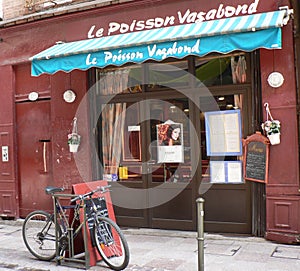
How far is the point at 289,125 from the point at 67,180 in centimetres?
444

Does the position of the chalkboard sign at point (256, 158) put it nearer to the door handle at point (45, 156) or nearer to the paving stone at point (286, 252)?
the paving stone at point (286, 252)

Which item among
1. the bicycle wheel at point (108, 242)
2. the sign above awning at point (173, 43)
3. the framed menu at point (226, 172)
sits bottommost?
the bicycle wheel at point (108, 242)

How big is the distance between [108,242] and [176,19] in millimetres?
3992

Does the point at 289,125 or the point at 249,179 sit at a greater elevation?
the point at 289,125

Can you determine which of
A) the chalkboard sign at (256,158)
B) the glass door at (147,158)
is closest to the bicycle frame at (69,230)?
the glass door at (147,158)

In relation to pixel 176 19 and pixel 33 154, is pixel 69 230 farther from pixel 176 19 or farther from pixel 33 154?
pixel 176 19

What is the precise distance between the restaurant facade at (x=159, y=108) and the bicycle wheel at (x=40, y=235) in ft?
6.60

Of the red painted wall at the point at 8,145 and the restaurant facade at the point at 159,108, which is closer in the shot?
the restaurant facade at the point at 159,108

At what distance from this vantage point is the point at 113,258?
5.55 meters

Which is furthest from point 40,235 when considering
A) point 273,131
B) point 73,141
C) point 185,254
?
point 273,131

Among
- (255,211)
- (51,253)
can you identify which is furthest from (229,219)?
(51,253)

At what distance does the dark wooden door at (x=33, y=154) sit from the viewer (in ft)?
28.4

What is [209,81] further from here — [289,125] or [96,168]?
[96,168]

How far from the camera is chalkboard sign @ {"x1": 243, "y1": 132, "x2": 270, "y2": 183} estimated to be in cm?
649
